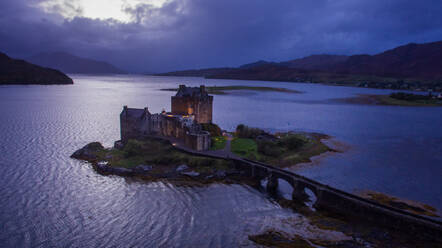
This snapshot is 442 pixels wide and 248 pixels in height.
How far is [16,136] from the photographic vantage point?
51500mm

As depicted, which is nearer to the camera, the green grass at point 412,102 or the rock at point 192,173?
the rock at point 192,173

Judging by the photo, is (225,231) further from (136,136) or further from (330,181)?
(136,136)

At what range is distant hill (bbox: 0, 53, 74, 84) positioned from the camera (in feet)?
579

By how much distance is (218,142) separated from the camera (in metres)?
44.8

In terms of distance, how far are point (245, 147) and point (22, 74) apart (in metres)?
193

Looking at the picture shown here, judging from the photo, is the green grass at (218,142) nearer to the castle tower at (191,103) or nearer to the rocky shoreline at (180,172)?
the rocky shoreline at (180,172)

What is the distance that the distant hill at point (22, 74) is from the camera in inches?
6949

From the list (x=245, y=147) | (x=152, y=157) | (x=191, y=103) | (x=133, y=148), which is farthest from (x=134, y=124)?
(x=245, y=147)

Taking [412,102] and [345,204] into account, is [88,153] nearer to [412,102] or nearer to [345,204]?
[345,204]

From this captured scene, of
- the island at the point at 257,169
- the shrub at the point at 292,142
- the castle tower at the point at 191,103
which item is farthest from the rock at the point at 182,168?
the shrub at the point at 292,142

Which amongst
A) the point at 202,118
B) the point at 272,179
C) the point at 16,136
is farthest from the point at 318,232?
the point at 16,136

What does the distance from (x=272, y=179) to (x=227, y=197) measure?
5793 mm

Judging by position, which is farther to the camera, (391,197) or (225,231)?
(391,197)

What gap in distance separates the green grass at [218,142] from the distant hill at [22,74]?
593 feet
